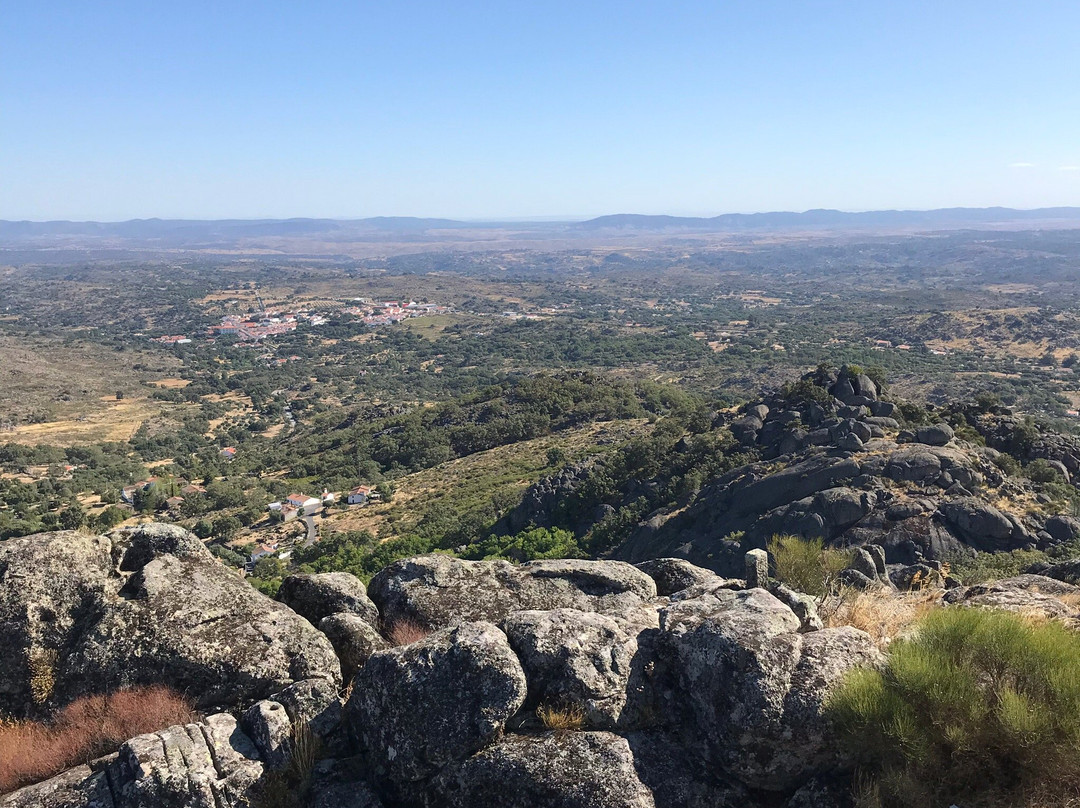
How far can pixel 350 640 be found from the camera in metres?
8.55

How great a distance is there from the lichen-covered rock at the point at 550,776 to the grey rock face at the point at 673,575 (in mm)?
4656

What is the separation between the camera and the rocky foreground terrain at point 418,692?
633 cm

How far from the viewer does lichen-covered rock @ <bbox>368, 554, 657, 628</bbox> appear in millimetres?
9469

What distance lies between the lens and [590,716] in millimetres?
6836

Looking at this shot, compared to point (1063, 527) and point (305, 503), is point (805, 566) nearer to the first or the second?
point (1063, 527)

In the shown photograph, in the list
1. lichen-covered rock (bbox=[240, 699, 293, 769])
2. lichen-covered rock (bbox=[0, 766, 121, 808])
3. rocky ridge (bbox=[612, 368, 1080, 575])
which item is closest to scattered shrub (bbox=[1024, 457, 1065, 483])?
rocky ridge (bbox=[612, 368, 1080, 575])

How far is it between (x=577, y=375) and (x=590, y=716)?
7827 cm

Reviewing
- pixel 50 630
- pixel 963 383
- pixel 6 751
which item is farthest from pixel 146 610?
pixel 963 383

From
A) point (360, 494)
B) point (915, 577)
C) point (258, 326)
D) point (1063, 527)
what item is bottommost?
point (360, 494)

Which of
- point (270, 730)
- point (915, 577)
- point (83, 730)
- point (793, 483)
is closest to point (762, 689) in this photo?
point (270, 730)

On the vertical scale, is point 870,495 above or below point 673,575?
below

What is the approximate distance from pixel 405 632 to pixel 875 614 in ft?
20.6

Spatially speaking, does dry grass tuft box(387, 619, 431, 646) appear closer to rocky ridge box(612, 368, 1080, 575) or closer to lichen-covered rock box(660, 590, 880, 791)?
lichen-covered rock box(660, 590, 880, 791)

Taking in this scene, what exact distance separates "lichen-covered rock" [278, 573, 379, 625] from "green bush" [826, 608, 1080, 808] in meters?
6.22
